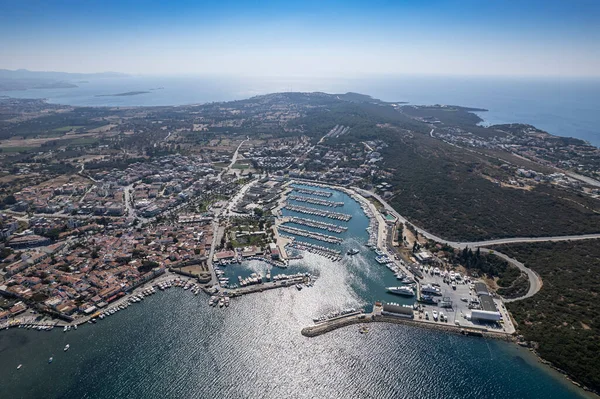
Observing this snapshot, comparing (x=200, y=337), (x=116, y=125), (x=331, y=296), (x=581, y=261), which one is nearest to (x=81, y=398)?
(x=200, y=337)

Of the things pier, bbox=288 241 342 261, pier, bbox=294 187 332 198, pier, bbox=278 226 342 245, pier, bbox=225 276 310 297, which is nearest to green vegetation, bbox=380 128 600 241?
pier, bbox=294 187 332 198

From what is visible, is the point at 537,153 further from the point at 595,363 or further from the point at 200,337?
the point at 200,337

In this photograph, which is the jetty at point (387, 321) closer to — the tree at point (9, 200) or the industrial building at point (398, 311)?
the industrial building at point (398, 311)

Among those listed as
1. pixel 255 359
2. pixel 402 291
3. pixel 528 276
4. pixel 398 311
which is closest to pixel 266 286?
pixel 255 359

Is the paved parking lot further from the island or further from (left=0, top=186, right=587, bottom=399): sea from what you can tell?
(left=0, top=186, right=587, bottom=399): sea

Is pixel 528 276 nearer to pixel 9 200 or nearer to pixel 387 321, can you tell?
pixel 387 321

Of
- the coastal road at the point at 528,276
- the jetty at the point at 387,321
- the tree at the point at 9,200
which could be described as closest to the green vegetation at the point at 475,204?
the coastal road at the point at 528,276
